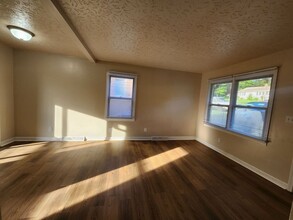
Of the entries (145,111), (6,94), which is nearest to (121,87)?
(145,111)

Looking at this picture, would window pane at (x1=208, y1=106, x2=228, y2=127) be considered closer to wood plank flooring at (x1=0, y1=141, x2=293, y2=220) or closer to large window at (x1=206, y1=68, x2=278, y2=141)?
large window at (x1=206, y1=68, x2=278, y2=141)

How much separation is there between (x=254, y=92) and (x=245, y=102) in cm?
30

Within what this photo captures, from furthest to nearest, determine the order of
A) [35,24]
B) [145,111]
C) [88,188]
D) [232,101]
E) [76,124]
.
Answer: [145,111], [76,124], [232,101], [35,24], [88,188]

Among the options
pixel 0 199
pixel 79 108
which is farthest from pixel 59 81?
pixel 0 199

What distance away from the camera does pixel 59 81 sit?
4027mm

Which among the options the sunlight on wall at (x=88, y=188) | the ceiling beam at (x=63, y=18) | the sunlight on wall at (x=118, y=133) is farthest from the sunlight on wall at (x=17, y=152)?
the ceiling beam at (x=63, y=18)

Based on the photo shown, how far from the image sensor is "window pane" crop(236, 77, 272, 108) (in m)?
2.97

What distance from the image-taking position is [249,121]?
330 cm

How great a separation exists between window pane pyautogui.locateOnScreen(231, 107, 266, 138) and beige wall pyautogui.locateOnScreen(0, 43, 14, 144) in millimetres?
5566

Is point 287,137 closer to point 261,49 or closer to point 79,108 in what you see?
point 261,49

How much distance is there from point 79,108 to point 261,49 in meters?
4.39

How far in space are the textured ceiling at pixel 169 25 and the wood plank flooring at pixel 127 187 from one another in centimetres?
236

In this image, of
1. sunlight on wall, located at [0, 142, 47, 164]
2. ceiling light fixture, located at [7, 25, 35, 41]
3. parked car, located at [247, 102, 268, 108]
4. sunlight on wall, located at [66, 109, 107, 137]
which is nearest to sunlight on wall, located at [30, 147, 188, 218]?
sunlight on wall, located at [0, 142, 47, 164]

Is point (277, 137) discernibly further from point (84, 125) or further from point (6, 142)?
point (6, 142)
